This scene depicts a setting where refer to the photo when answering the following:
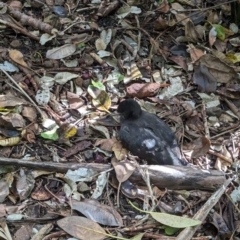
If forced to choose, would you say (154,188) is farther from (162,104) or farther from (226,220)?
(162,104)

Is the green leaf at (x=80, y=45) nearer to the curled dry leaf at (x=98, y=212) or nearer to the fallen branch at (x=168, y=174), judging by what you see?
the fallen branch at (x=168, y=174)

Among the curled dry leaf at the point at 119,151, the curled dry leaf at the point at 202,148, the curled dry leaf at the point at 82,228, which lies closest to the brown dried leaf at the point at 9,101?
the curled dry leaf at the point at 119,151

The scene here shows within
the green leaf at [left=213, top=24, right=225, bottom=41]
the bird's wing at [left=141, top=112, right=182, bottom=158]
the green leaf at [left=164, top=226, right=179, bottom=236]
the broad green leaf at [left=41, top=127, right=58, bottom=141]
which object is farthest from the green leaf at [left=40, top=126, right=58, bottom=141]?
the green leaf at [left=213, top=24, right=225, bottom=41]

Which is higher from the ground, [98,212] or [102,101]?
[102,101]

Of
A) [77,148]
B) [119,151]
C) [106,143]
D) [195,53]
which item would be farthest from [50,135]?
[195,53]

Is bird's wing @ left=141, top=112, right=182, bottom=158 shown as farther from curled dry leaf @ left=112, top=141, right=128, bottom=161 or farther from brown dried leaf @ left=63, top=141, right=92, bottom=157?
brown dried leaf @ left=63, top=141, right=92, bottom=157

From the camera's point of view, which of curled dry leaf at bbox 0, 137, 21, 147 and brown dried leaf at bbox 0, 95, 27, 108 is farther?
brown dried leaf at bbox 0, 95, 27, 108

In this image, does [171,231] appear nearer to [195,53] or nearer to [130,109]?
[130,109]
